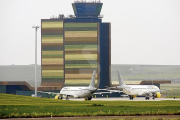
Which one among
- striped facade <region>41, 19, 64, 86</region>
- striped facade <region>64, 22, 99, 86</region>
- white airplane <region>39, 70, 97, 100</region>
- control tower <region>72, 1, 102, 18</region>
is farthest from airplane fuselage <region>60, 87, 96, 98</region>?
control tower <region>72, 1, 102, 18</region>

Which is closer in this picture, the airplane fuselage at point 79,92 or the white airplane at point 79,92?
the white airplane at point 79,92

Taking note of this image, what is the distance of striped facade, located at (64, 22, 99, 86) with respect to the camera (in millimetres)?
168125

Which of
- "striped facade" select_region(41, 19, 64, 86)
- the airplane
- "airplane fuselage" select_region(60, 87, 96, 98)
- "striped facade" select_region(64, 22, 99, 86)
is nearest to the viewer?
"airplane fuselage" select_region(60, 87, 96, 98)

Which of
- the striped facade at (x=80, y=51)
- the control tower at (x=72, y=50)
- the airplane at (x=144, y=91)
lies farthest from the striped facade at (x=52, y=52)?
the airplane at (x=144, y=91)

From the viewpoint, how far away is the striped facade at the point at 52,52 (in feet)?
558

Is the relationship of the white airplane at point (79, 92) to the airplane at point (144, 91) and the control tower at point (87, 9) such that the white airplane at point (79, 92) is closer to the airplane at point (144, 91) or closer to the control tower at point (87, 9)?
the airplane at point (144, 91)

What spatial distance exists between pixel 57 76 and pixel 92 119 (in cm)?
11562

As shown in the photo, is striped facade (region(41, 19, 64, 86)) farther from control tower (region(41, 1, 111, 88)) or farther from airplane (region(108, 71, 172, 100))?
airplane (region(108, 71, 172, 100))

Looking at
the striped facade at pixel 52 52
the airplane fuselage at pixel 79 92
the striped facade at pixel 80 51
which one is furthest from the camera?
the striped facade at pixel 52 52

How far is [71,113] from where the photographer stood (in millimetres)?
64000

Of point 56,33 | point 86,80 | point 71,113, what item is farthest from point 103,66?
point 71,113

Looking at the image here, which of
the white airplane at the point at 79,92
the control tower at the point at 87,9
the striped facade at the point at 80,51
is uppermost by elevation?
the control tower at the point at 87,9

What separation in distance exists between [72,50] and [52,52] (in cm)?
755

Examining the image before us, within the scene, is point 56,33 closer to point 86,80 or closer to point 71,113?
point 86,80
